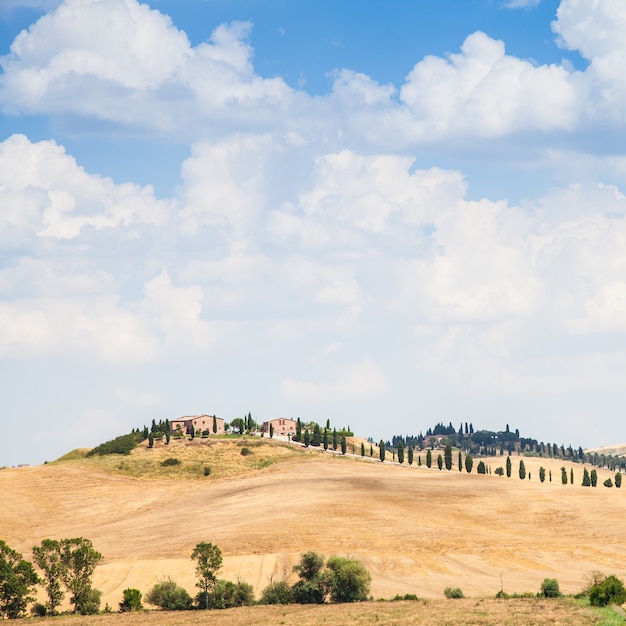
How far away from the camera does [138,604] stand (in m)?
72.9

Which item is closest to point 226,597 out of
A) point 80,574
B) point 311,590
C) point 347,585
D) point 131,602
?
point 311,590

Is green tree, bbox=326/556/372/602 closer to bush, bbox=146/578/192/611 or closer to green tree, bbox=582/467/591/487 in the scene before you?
bush, bbox=146/578/192/611

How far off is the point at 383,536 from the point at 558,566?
21.2 m

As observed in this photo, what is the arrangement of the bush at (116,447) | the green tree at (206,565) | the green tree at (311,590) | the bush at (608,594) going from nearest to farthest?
the bush at (608,594)
the green tree at (311,590)
the green tree at (206,565)
the bush at (116,447)

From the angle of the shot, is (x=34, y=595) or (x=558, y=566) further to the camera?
(x=558, y=566)

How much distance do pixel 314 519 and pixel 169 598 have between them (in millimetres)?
40110

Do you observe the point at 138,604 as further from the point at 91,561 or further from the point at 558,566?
the point at 558,566

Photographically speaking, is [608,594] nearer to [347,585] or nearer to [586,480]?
[347,585]

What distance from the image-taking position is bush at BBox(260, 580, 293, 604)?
73.0 metres

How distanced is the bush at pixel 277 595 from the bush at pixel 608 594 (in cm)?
2403

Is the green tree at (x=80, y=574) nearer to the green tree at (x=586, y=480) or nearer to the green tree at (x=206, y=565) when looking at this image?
the green tree at (x=206, y=565)

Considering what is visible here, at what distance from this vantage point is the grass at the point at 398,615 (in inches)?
2296

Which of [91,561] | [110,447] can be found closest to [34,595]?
[91,561]

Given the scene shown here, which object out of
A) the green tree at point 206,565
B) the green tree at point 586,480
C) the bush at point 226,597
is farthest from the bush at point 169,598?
the green tree at point 586,480
